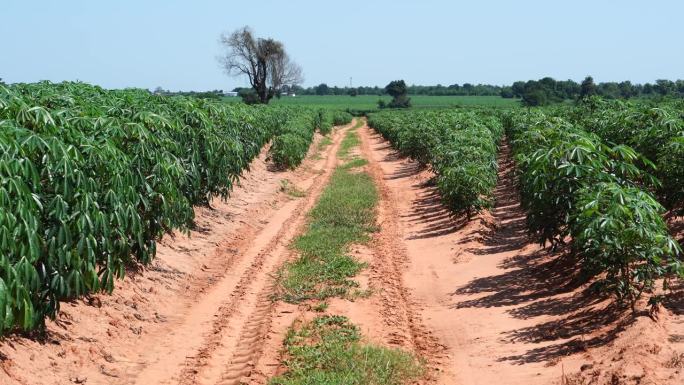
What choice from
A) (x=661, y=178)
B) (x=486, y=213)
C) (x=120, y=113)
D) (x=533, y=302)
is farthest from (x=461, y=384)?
(x=486, y=213)

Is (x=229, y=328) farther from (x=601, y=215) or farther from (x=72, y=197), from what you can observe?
(x=601, y=215)

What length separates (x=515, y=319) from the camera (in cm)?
856

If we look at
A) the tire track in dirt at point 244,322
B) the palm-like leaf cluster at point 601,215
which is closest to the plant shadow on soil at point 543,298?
the palm-like leaf cluster at point 601,215

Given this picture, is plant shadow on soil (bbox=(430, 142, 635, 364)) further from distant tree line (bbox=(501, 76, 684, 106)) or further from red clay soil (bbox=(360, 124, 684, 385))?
distant tree line (bbox=(501, 76, 684, 106))

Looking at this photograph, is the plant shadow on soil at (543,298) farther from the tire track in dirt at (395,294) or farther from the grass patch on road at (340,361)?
the grass patch on road at (340,361)

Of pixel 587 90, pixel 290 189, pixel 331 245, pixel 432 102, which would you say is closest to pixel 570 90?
pixel 587 90

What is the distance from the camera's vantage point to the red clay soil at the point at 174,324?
22.9 feet

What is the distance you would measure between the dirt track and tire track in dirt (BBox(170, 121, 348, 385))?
23 millimetres

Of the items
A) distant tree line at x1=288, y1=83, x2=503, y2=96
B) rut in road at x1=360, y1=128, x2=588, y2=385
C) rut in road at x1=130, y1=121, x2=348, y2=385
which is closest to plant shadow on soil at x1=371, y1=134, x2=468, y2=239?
rut in road at x1=360, y1=128, x2=588, y2=385

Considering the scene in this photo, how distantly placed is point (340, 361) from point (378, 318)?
5.93 feet

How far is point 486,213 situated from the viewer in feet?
50.4

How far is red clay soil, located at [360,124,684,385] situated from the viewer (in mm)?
6422

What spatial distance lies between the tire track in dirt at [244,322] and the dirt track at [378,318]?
0.08ft

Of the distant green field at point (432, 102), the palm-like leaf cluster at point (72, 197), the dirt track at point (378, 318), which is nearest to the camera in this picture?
the palm-like leaf cluster at point (72, 197)
